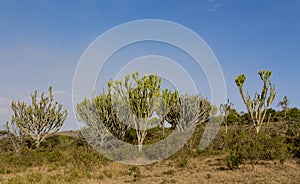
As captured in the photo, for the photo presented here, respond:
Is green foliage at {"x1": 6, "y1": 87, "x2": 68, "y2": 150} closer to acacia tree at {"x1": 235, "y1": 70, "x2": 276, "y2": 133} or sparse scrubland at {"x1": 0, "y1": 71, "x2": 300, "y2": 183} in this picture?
sparse scrubland at {"x1": 0, "y1": 71, "x2": 300, "y2": 183}

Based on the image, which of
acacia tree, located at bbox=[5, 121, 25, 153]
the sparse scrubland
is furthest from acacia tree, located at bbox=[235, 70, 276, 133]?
acacia tree, located at bbox=[5, 121, 25, 153]

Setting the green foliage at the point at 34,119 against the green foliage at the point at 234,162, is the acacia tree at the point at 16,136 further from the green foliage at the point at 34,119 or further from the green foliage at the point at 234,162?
the green foliage at the point at 234,162

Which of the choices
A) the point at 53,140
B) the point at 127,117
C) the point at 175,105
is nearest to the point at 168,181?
the point at 127,117

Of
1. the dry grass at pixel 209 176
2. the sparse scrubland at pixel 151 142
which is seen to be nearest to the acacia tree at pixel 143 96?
the sparse scrubland at pixel 151 142

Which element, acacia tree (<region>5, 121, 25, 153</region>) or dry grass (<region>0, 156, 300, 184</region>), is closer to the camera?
dry grass (<region>0, 156, 300, 184</region>)

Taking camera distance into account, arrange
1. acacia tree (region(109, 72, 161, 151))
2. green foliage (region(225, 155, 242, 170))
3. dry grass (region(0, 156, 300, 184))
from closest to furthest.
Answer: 1. dry grass (region(0, 156, 300, 184))
2. green foliage (region(225, 155, 242, 170))
3. acacia tree (region(109, 72, 161, 151))

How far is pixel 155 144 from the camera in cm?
1552

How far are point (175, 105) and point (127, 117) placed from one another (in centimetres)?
491

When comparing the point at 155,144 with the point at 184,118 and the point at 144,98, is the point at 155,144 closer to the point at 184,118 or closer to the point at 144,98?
the point at 144,98

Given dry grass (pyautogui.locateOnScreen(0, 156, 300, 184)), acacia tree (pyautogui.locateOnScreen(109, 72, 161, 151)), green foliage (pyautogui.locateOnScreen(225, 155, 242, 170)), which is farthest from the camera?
acacia tree (pyautogui.locateOnScreen(109, 72, 161, 151))

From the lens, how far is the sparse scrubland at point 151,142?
755cm

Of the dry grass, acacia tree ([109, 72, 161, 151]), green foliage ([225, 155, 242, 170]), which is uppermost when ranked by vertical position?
acacia tree ([109, 72, 161, 151])

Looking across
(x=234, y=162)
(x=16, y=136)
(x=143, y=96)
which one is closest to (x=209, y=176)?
(x=234, y=162)

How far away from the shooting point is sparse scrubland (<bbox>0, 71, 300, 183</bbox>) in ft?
24.8
